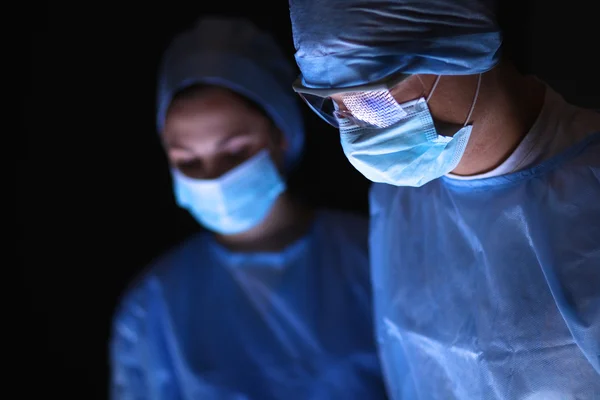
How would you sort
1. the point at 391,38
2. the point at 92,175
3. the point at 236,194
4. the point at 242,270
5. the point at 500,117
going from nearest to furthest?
the point at 391,38 → the point at 500,117 → the point at 236,194 → the point at 242,270 → the point at 92,175

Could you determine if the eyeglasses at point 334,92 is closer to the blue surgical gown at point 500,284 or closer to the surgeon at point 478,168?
the surgeon at point 478,168

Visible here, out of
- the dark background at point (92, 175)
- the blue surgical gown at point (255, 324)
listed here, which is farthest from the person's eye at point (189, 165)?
the dark background at point (92, 175)

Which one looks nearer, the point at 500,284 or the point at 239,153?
the point at 500,284

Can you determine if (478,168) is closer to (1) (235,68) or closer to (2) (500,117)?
(2) (500,117)

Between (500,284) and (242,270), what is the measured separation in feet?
2.76

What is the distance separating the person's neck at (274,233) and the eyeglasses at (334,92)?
2.22 feet

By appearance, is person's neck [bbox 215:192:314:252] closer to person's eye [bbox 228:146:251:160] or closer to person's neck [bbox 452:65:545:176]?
person's eye [bbox 228:146:251:160]

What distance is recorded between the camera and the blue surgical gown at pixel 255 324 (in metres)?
1.56

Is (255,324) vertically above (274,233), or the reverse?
(274,233)

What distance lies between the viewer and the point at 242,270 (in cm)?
172

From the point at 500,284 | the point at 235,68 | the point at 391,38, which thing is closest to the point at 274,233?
the point at 235,68

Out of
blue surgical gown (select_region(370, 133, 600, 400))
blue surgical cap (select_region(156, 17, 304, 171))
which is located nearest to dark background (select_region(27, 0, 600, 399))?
blue surgical cap (select_region(156, 17, 304, 171))

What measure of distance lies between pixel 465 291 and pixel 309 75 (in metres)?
0.48

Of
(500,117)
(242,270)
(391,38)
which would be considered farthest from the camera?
(242,270)
